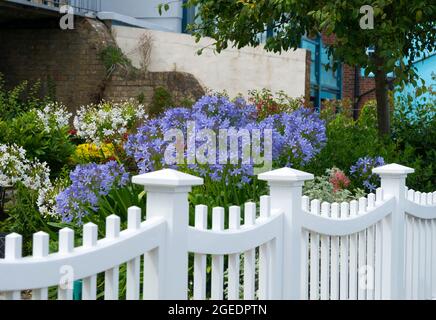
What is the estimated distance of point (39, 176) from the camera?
28.0ft

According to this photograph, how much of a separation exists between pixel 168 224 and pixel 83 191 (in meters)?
3.23

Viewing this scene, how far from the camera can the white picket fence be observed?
2742 mm

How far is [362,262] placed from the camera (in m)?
4.92

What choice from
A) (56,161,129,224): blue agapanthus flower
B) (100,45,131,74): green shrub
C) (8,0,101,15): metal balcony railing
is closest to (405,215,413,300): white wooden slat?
(56,161,129,224): blue agapanthus flower

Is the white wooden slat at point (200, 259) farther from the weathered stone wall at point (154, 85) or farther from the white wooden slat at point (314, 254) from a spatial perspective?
the weathered stone wall at point (154, 85)

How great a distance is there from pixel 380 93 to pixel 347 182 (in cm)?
383

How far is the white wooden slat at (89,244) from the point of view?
281 centimetres

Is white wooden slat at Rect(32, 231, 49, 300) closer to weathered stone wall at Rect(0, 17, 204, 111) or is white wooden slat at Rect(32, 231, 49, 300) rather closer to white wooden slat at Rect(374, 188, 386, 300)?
white wooden slat at Rect(374, 188, 386, 300)

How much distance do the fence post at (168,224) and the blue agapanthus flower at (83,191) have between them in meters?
3.07

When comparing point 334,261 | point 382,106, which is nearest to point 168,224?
point 334,261

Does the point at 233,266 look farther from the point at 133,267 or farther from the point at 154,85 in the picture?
the point at 154,85
